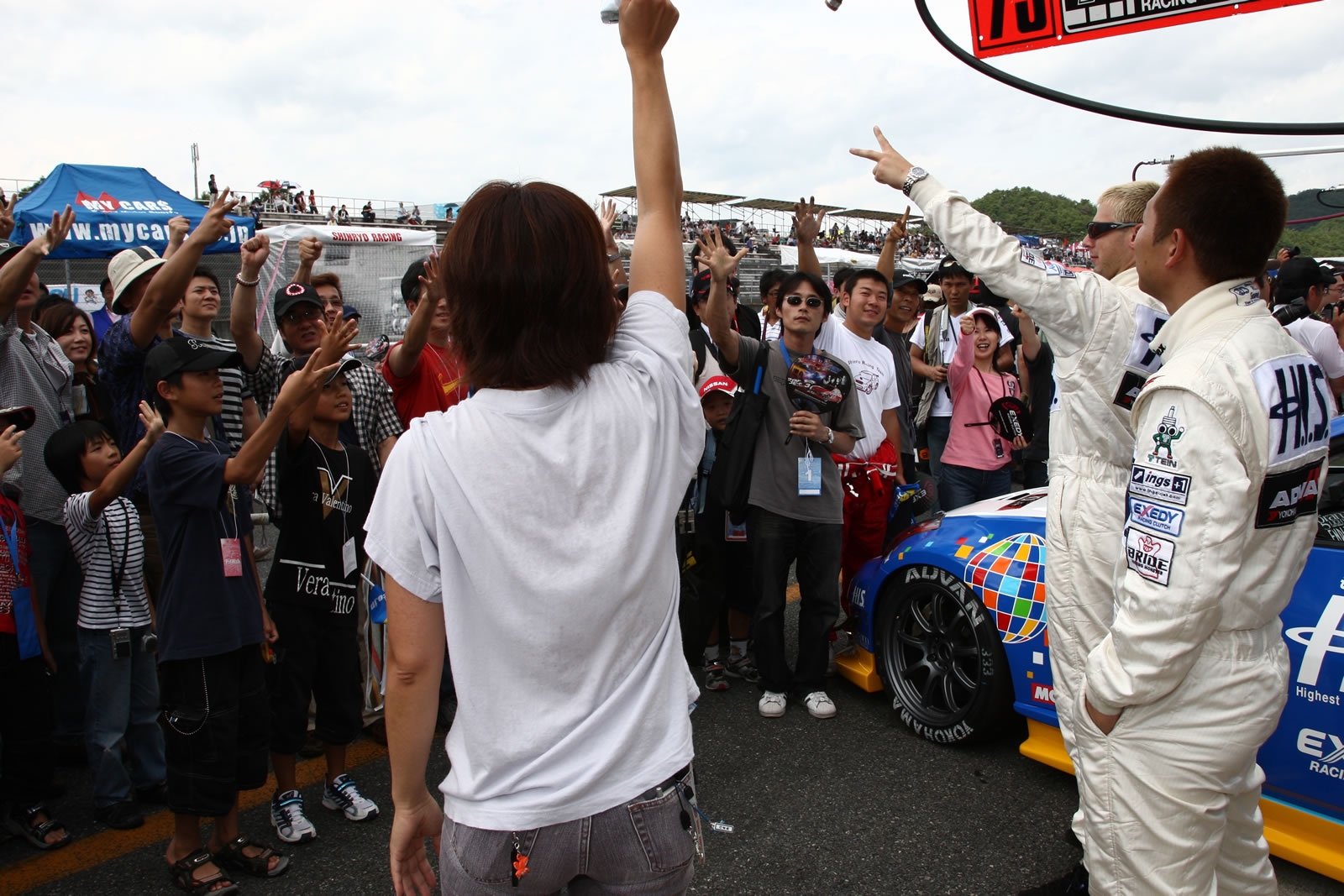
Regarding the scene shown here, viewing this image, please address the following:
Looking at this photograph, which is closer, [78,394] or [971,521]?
[971,521]

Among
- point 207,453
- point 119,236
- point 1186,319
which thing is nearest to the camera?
point 1186,319

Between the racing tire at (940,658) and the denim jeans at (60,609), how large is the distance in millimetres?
3351

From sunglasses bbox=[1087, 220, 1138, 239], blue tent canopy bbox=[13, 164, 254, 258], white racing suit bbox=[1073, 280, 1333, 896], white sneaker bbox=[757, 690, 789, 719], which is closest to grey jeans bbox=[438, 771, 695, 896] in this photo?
white racing suit bbox=[1073, 280, 1333, 896]

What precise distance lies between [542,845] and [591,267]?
0.87 meters

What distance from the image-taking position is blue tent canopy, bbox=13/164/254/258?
10836 mm

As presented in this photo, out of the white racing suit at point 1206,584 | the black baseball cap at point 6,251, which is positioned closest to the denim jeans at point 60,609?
the black baseball cap at point 6,251

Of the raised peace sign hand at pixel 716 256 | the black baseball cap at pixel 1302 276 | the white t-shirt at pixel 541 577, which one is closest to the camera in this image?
the white t-shirt at pixel 541 577

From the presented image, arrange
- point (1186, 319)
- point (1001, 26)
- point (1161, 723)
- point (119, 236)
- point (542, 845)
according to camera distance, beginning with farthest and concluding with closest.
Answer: point (119, 236) < point (1001, 26) < point (1186, 319) < point (1161, 723) < point (542, 845)

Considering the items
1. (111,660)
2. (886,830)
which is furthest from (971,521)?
(111,660)

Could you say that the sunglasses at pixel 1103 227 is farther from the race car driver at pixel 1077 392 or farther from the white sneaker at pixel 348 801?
the white sneaker at pixel 348 801

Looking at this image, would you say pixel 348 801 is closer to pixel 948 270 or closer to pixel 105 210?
pixel 948 270

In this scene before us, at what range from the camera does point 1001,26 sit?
11.5 feet

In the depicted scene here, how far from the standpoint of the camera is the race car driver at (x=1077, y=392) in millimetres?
2523

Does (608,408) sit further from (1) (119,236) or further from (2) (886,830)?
(1) (119,236)
